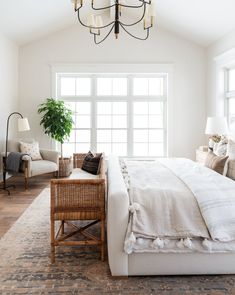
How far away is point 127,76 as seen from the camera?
7.36 m

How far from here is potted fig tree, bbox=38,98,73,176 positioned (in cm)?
664

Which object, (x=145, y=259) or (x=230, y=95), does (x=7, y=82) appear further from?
(x=145, y=259)

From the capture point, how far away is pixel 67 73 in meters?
7.18

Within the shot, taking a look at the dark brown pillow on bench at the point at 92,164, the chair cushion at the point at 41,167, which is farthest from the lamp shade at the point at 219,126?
the chair cushion at the point at 41,167

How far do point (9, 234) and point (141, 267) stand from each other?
1701 mm

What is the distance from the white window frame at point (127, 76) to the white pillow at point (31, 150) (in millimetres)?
1462

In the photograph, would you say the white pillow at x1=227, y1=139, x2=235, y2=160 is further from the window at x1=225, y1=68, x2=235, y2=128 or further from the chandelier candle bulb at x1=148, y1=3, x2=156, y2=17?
the window at x1=225, y1=68, x2=235, y2=128

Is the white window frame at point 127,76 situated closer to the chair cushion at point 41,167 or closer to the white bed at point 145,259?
the chair cushion at point 41,167

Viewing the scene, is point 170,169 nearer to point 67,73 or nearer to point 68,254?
point 68,254

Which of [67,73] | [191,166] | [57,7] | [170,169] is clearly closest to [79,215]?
[170,169]

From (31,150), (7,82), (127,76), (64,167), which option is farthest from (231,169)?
(7,82)

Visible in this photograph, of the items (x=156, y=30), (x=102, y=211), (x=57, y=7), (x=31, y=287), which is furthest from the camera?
(x=156, y=30)

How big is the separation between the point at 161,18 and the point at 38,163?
3.97 metres

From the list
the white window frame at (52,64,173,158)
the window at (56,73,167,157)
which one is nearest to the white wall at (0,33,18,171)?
the white window frame at (52,64,173,158)
